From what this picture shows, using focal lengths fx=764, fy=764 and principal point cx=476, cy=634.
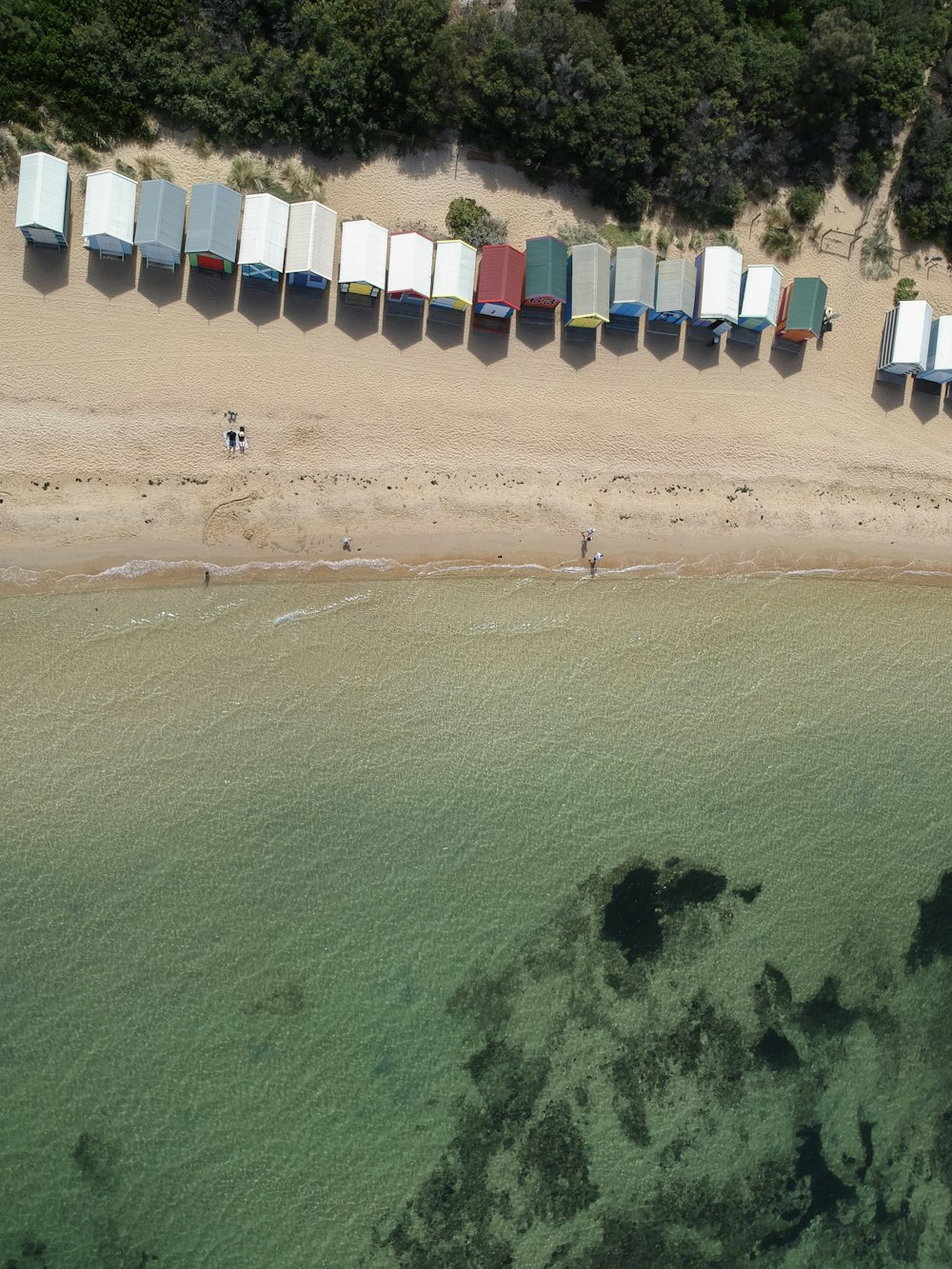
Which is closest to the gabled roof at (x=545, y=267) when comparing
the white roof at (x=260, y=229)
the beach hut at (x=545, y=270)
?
the beach hut at (x=545, y=270)

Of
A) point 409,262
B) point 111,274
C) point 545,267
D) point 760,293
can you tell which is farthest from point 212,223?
point 760,293

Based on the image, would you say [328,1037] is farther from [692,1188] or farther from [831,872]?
[831,872]

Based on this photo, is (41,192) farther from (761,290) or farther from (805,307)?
(805,307)

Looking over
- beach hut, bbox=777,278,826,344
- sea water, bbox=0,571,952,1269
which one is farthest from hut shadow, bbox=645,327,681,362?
sea water, bbox=0,571,952,1269

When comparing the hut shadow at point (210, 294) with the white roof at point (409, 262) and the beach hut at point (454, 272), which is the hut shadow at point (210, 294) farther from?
the beach hut at point (454, 272)

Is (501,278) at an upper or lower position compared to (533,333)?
upper

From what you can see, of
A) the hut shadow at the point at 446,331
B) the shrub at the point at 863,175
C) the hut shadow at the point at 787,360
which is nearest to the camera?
the hut shadow at the point at 446,331

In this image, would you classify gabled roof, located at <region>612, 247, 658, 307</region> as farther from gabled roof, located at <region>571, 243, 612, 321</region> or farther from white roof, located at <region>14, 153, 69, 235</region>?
white roof, located at <region>14, 153, 69, 235</region>
